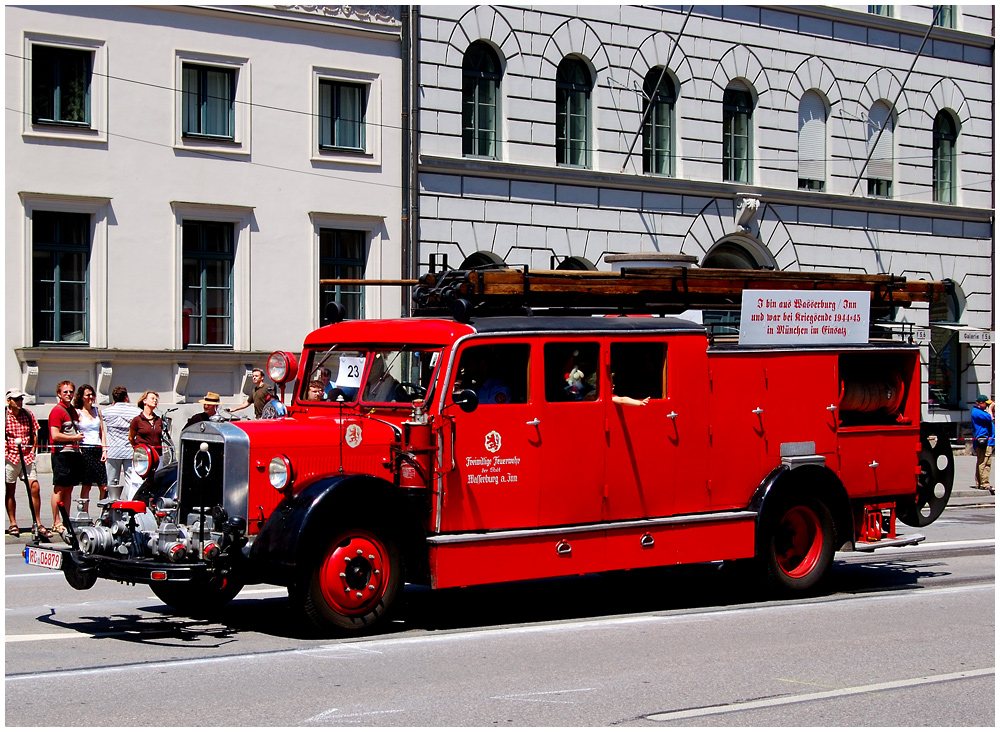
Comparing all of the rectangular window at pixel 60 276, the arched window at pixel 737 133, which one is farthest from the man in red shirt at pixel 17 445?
the arched window at pixel 737 133

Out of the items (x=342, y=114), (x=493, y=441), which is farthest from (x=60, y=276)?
(x=493, y=441)

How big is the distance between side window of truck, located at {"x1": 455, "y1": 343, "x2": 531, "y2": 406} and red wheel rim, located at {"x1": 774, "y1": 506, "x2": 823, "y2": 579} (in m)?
3.07

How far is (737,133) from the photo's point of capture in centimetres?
3016

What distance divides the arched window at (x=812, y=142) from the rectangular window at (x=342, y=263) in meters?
11.5

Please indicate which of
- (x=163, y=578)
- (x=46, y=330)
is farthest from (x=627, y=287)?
(x=46, y=330)

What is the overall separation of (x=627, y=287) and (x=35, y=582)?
6.38 meters

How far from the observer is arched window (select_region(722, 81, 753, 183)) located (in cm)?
2997

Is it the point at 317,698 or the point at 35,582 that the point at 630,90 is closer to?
the point at 35,582

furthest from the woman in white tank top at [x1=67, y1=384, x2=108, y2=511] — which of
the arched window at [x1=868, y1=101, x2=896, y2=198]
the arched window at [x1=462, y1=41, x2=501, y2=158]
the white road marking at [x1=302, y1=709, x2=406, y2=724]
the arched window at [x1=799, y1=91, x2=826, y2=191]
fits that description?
the arched window at [x1=868, y1=101, x2=896, y2=198]

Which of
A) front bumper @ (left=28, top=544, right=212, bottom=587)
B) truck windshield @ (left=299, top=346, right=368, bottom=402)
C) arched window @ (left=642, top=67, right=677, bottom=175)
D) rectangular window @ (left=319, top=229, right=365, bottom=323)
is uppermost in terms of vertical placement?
arched window @ (left=642, top=67, right=677, bottom=175)

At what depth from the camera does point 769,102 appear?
99.5 feet

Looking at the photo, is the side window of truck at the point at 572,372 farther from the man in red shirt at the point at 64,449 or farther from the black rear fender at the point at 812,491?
the man in red shirt at the point at 64,449

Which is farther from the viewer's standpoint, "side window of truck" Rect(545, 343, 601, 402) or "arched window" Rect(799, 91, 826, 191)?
"arched window" Rect(799, 91, 826, 191)

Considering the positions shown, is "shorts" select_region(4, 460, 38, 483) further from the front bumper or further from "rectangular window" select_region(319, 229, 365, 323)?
"rectangular window" select_region(319, 229, 365, 323)
